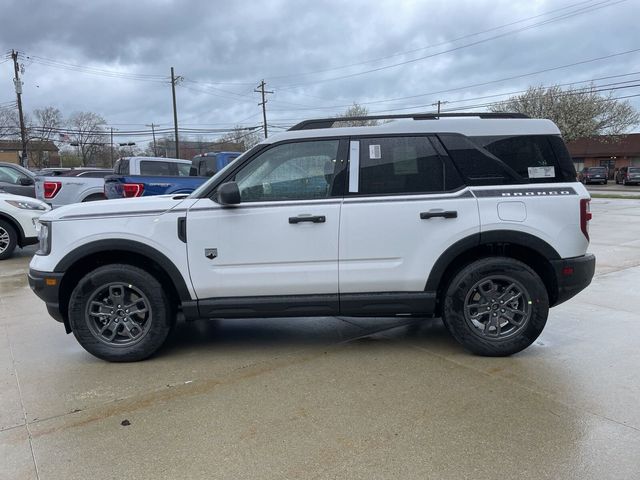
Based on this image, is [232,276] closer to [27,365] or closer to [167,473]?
[167,473]

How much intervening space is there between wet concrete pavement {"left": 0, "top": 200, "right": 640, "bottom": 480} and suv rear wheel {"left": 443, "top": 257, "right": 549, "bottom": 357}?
18 centimetres

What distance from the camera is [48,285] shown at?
4051 mm

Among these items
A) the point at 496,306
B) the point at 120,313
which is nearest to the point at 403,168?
the point at 496,306

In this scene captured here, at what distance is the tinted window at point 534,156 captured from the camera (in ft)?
13.3

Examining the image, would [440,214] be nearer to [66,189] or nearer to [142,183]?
[142,183]

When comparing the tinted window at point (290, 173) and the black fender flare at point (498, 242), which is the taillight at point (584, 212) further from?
the tinted window at point (290, 173)

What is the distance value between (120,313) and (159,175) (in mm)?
7543

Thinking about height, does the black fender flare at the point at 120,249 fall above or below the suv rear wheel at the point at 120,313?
above

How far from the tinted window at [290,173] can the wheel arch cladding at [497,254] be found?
114 centimetres

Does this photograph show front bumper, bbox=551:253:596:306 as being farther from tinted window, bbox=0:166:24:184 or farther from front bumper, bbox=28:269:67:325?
tinted window, bbox=0:166:24:184

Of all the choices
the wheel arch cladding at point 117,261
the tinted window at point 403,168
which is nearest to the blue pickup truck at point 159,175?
the wheel arch cladding at point 117,261

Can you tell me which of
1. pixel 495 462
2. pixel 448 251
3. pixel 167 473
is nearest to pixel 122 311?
pixel 167 473

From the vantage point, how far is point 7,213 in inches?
358

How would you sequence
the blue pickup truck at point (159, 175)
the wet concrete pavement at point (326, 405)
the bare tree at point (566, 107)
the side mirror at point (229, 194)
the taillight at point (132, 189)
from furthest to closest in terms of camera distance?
the bare tree at point (566, 107)
the blue pickup truck at point (159, 175)
the taillight at point (132, 189)
the side mirror at point (229, 194)
the wet concrete pavement at point (326, 405)
